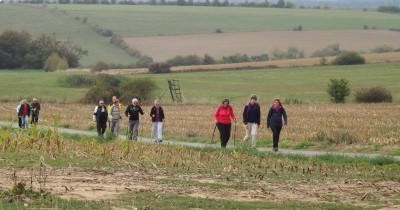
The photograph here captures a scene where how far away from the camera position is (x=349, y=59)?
96375 millimetres

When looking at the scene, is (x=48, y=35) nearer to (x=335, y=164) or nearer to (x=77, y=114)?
(x=77, y=114)

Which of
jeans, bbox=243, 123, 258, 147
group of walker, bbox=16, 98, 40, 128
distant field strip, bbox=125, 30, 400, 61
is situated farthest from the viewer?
distant field strip, bbox=125, 30, 400, 61

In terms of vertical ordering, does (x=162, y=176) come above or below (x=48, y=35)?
below

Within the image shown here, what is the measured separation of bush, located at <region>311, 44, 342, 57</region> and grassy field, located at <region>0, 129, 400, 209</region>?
82.8m

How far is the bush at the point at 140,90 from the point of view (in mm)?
65750

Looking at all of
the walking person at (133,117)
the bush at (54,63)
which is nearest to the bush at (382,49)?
the bush at (54,63)

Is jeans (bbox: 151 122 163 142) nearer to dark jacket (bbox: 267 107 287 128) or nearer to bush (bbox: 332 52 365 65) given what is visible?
dark jacket (bbox: 267 107 287 128)

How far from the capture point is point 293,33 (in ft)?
408

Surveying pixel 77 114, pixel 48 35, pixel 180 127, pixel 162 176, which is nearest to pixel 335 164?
pixel 162 176

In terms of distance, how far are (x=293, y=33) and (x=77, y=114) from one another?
7618 centimetres

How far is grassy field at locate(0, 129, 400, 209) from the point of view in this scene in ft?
49.6

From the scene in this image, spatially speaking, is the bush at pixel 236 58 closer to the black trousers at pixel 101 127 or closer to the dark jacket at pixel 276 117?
the black trousers at pixel 101 127

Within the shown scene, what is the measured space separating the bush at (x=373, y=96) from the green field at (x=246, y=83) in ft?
12.2

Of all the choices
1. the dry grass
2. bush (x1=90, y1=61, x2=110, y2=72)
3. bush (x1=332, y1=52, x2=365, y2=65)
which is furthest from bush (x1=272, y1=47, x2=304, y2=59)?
the dry grass
